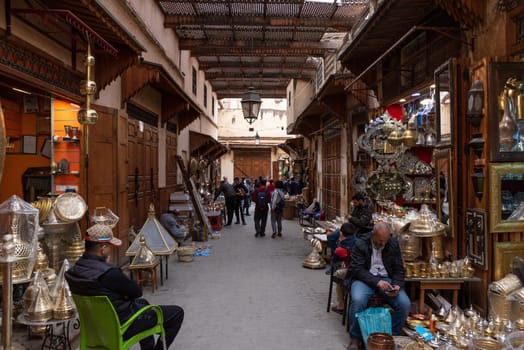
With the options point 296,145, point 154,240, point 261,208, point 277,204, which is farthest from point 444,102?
point 296,145

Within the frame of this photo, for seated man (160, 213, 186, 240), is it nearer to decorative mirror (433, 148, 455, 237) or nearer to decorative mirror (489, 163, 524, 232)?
decorative mirror (433, 148, 455, 237)

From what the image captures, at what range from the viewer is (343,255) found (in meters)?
5.64

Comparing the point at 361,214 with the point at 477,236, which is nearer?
the point at 477,236

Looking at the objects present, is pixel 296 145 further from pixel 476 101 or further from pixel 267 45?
pixel 476 101

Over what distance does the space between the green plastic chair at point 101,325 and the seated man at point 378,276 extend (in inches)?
86.7

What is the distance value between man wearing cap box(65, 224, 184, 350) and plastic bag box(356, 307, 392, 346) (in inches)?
76.8

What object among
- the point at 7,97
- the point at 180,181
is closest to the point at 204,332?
the point at 7,97

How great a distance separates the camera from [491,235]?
477 centimetres

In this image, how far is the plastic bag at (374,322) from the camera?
4.36m

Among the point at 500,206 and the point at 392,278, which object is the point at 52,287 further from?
the point at 500,206

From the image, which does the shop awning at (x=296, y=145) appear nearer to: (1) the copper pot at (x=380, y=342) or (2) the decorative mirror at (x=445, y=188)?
(2) the decorative mirror at (x=445, y=188)

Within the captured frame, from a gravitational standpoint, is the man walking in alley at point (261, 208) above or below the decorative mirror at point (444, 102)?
below

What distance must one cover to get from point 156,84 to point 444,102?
7501mm

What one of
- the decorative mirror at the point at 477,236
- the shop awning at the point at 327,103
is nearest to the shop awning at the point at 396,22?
the shop awning at the point at 327,103
